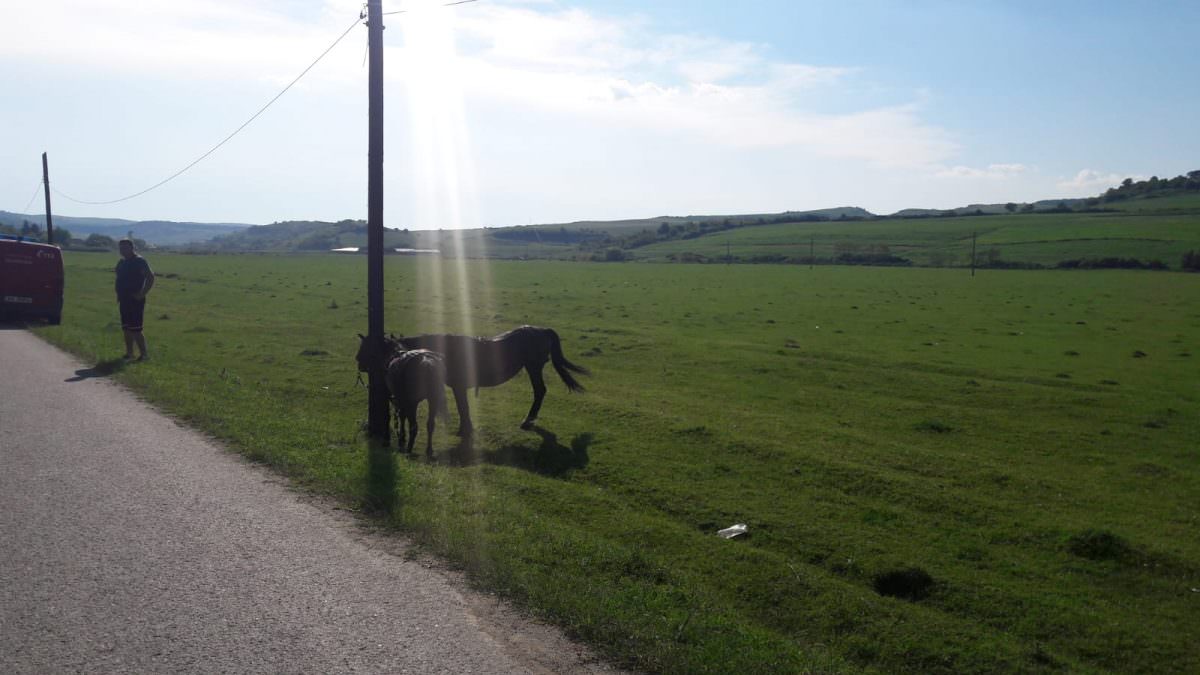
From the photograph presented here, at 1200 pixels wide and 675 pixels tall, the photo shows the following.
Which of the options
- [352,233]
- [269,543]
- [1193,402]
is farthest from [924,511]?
[352,233]

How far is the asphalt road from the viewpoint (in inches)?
208

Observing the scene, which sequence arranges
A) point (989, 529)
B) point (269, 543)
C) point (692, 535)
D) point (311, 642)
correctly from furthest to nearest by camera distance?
point (989, 529), point (692, 535), point (269, 543), point (311, 642)

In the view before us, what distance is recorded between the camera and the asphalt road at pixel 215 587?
5281 millimetres

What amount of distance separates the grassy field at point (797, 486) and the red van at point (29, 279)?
3.24m

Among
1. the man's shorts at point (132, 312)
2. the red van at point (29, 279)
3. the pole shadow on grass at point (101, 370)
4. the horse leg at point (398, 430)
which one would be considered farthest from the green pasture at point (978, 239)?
the pole shadow on grass at point (101, 370)

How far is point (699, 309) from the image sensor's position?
38.8 m

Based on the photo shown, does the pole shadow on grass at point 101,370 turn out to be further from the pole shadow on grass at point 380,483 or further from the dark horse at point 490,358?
the pole shadow on grass at point 380,483

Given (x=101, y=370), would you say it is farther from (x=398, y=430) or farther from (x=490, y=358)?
(x=490, y=358)

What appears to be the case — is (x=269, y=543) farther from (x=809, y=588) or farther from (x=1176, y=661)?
(x=1176, y=661)

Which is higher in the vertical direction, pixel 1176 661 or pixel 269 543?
pixel 269 543

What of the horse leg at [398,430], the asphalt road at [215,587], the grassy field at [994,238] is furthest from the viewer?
the grassy field at [994,238]

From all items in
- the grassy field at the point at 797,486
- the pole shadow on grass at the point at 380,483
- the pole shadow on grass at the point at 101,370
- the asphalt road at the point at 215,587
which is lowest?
the grassy field at the point at 797,486

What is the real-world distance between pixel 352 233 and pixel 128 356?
16060 centimetres

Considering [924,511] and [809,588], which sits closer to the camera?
[809,588]
